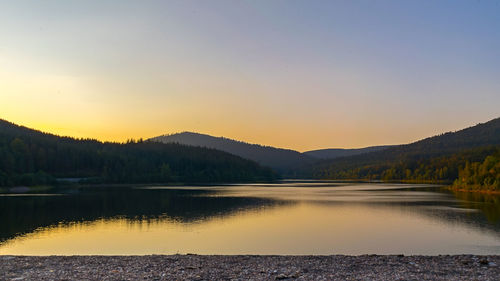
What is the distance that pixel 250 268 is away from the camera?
1872 cm

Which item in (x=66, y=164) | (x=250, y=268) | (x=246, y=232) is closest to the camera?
(x=250, y=268)

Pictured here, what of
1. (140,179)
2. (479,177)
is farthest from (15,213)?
(140,179)

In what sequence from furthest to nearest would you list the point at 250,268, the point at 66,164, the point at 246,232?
the point at 66,164 → the point at 246,232 → the point at 250,268

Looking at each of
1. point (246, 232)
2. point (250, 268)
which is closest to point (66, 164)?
point (246, 232)

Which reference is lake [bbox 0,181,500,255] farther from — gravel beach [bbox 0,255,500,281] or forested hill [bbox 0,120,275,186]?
forested hill [bbox 0,120,275,186]

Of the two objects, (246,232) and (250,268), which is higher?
(250,268)

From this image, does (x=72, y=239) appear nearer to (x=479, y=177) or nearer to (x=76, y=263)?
Result: (x=76, y=263)

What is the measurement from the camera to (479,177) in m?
102

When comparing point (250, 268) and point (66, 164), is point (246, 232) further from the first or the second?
point (66, 164)

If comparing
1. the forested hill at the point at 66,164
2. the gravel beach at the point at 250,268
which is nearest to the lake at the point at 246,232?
the gravel beach at the point at 250,268

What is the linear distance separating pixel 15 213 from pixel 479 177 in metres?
101

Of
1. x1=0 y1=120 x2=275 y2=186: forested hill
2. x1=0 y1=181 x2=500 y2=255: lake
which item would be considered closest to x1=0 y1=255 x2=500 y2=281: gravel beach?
x1=0 y1=181 x2=500 y2=255: lake

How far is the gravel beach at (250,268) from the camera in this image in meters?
16.8

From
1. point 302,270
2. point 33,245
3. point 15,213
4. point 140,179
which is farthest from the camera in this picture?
point 140,179
